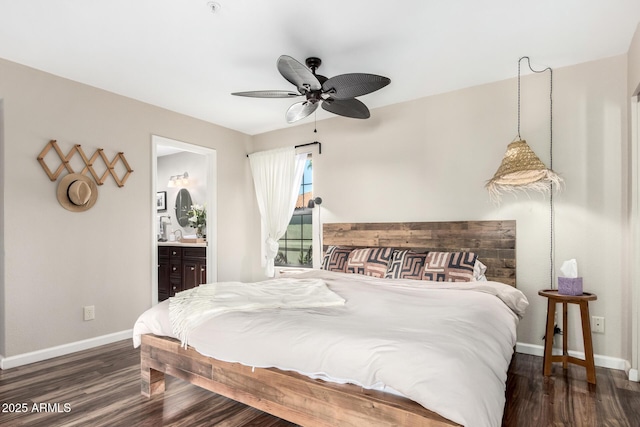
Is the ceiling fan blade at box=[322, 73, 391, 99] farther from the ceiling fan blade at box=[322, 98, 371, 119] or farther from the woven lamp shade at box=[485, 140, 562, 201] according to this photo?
the woven lamp shade at box=[485, 140, 562, 201]

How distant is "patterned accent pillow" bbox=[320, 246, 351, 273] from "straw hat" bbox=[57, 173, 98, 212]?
7.82 ft

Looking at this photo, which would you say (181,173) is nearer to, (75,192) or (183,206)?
(183,206)

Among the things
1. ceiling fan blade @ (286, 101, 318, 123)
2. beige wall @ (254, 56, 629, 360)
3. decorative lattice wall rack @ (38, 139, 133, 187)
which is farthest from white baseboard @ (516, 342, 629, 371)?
decorative lattice wall rack @ (38, 139, 133, 187)

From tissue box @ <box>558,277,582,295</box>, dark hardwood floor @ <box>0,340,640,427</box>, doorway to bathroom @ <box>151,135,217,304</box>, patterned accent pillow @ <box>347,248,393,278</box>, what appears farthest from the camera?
doorway to bathroom @ <box>151,135,217,304</box>

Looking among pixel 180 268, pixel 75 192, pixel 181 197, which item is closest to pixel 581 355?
pixel 75 192

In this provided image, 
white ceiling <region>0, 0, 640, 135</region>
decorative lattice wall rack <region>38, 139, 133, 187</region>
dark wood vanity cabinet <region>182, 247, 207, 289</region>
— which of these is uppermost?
white ceiling <region>0, 0, 640, 135</region>

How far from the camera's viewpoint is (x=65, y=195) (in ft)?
10.5

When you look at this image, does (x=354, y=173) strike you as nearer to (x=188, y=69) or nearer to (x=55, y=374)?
(x=188, y=69)

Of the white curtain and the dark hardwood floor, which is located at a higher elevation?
the white curtain

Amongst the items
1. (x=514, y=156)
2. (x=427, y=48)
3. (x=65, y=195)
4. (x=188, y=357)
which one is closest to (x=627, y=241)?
(x=514, y=156)

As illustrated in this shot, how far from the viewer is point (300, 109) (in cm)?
294

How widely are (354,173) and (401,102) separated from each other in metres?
0.94

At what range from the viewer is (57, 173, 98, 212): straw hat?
3.20 m

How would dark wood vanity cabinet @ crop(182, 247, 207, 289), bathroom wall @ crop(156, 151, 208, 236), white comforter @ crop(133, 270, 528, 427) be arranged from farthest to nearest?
1. bathroom wall @ crop(156, 151, 208, 236)
2. dark wood vanity cabinet @ crop(182, 247, 207, 289)
3. white comforter @ crop(133, 270, 528, 427)
